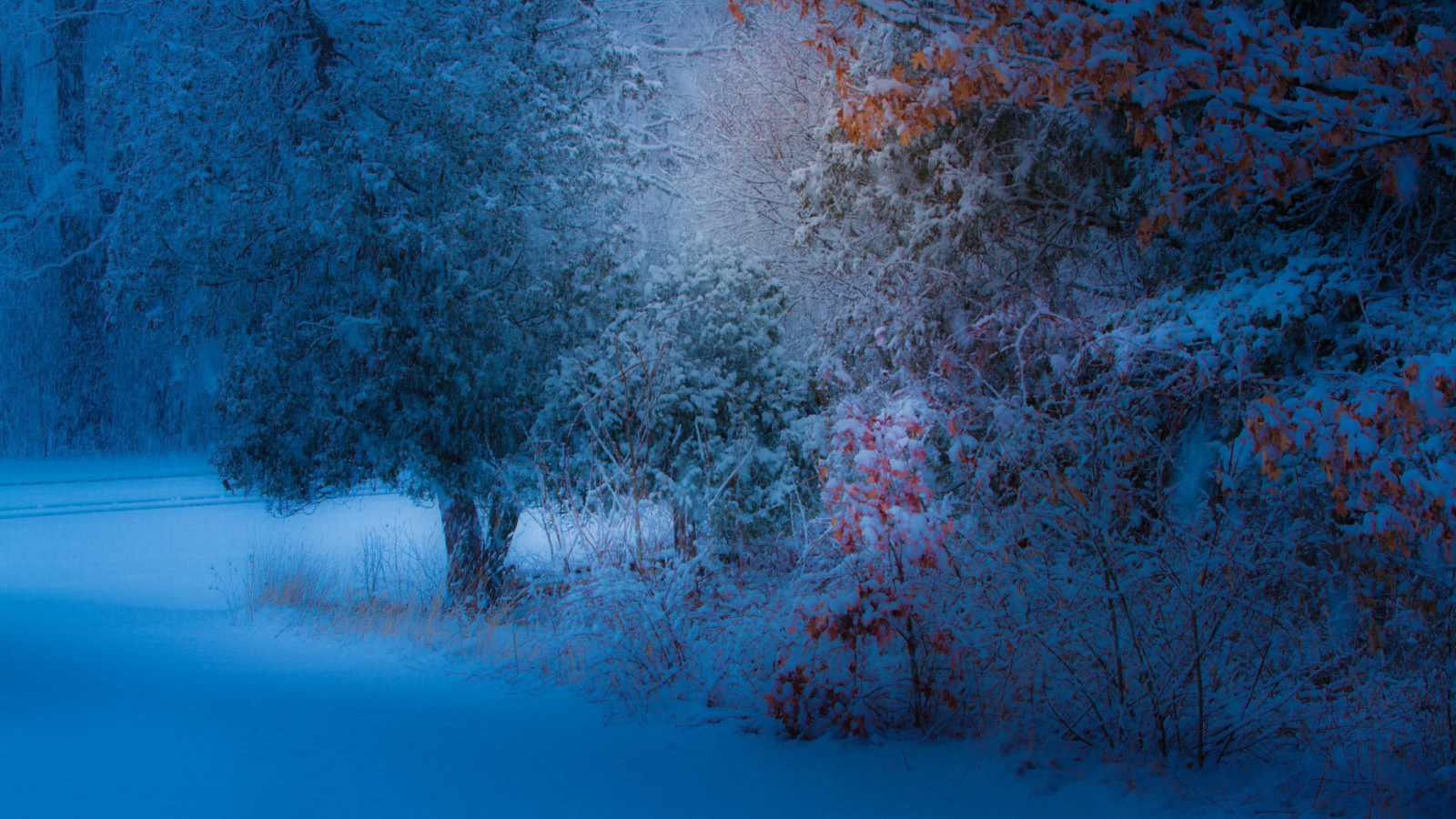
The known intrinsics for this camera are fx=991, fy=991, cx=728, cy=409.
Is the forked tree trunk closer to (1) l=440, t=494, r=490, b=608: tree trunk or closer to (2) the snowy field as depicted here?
(1) l=440, t=494, r=490, b=608: tree trunk

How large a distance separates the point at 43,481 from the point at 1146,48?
2419 cm

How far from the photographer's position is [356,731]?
4570 mm

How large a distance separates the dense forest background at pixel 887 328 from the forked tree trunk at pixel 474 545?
0.06 meters

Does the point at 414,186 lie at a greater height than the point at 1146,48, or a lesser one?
greater

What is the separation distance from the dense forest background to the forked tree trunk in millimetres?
64

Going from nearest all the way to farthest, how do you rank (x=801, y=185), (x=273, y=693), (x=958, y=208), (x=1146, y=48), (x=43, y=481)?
1. (x=1146, y=48)
2. (x=273, y=693)
3. (x=958, y=208)
4. (x=801, y=185)
5. (x=43, y=481)

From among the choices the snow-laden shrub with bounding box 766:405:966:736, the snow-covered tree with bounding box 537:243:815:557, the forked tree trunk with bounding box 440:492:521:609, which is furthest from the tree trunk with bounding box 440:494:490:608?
the snow-laden shrub with bounding box 766:405:966:736

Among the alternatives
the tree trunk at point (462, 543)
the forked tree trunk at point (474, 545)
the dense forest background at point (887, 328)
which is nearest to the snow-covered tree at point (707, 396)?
the dense forest background at point (887, 328)

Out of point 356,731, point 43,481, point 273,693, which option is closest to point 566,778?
point 356,731

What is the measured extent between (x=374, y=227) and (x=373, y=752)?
5121 mm

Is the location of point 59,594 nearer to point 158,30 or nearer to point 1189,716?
point 158,30

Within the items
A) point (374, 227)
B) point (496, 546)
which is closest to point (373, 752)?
point (496, 546)

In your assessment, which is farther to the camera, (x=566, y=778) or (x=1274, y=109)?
(x=1274, y=109)

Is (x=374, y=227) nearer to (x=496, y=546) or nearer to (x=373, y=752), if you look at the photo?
(x=496, y=546)
